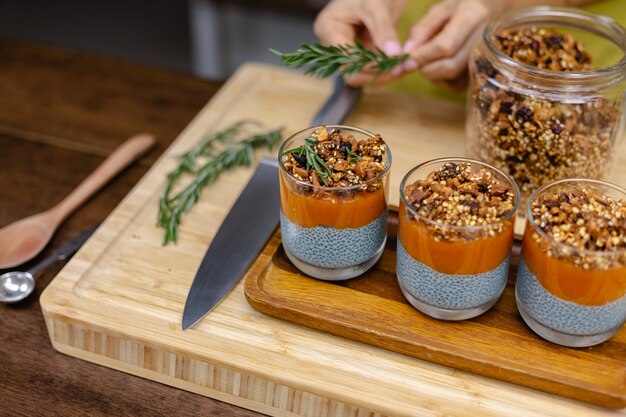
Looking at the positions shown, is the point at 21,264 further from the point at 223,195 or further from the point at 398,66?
the point at 398,66

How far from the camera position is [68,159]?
4.83 feet

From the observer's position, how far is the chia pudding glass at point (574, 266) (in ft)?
2.85

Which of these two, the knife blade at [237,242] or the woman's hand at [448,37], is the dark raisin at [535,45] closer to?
the woman's hand at [448,37]

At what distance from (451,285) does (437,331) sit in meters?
0.07

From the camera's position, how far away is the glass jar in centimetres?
113

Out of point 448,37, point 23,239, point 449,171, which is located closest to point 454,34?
point 448,37

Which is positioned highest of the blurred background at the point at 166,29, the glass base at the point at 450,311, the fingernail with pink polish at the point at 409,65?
the fingernail with pink polish at the point at 409,65

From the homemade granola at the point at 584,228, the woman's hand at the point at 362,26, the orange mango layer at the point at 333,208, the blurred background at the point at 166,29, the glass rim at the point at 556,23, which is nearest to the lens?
the homemade granola at the point at 584,228

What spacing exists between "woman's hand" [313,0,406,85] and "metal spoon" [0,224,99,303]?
62cm

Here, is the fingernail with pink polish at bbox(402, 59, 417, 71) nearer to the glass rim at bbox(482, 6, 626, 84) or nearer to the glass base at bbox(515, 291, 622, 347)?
the glass rim at bbox(482, 6, 626, 84)

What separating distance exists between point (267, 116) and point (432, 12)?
15.8 inches

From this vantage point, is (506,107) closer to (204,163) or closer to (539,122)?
(539,122)

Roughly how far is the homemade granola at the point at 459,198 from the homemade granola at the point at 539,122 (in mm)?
204

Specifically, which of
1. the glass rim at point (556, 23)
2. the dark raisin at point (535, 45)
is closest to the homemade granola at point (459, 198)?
the glass rim at point (556, 23)
